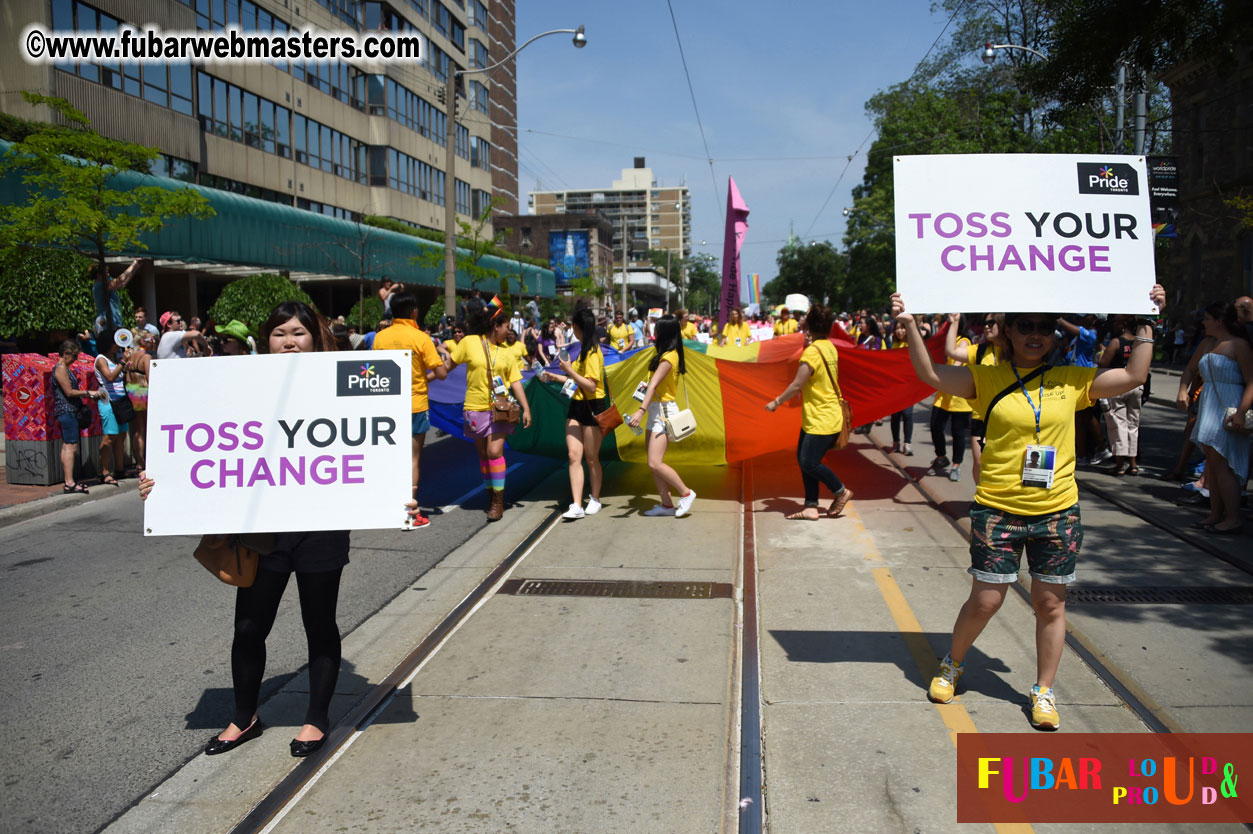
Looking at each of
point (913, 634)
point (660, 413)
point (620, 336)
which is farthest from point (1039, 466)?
point (620, 336)

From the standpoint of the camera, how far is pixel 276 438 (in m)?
3.91

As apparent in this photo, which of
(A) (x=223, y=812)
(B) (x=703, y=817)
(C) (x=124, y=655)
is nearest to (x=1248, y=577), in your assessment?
(B) (x=703, y=817)

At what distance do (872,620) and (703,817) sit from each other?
2437 millimetres

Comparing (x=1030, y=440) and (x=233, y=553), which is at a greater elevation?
(x=1030, y=440)

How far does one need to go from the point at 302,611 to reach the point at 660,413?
4.76m

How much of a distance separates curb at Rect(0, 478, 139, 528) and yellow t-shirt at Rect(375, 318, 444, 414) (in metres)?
2.71

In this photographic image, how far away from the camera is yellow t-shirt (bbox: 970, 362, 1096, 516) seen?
13.2ft

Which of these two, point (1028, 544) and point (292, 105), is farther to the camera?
point (292, 105)

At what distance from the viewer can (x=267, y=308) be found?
2322 centimetres

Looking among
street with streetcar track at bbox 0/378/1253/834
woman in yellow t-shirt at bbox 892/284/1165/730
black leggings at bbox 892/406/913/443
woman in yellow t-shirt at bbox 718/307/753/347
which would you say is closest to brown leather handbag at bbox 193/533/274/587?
street with streetcar track at bbox 0/378/1253/834

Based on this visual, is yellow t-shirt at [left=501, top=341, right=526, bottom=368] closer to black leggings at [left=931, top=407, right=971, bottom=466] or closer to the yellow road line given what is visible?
the yellow road line

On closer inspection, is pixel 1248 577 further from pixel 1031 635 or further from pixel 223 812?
pixel 223 812

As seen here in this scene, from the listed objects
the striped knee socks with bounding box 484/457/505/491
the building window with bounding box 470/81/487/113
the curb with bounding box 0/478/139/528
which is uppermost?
the building window with bounding box 470/81/487/113

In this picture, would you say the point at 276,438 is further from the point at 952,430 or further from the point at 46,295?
the point at 46,295
